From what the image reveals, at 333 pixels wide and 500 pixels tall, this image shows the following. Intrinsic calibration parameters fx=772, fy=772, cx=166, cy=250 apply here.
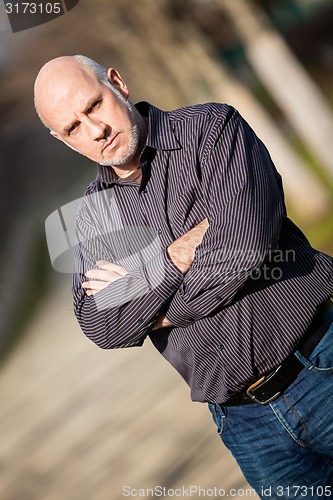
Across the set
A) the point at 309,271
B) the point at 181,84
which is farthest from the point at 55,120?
the point at 181,84

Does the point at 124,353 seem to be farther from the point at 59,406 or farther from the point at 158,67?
the point at 158,67

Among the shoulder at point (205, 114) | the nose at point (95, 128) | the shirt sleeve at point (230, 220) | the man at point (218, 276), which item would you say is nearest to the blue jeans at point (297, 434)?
the man at point (218, 276)

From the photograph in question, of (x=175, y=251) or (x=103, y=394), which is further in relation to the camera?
(x=103, y=394)

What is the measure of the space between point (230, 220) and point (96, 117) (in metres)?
0.35

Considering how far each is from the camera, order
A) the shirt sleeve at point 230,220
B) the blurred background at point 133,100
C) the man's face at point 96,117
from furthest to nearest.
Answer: the blurred background at point 133,100 < the man's face at point 96,117 < the shirt sleeve at point 230,220

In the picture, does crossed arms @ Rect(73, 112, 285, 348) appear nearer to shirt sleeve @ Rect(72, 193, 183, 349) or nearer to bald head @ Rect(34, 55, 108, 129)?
shirt sleeve @ Rect(72, 193, 183, 349)

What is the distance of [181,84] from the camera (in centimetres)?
516

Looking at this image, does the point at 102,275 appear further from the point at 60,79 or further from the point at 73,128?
the point at 60,79

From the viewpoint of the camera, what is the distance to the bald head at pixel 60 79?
158 centimetres

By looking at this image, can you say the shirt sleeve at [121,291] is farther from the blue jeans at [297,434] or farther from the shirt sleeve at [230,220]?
the blue jeans at [297,434]

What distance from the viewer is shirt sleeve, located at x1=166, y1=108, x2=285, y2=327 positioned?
146 centimetres

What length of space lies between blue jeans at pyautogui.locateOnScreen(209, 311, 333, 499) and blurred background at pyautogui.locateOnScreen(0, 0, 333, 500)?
7.13 feet

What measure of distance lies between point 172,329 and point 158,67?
12.4 ft

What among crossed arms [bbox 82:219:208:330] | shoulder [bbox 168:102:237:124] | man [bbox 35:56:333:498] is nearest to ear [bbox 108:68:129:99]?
man [bbox 35:56:333:498]
